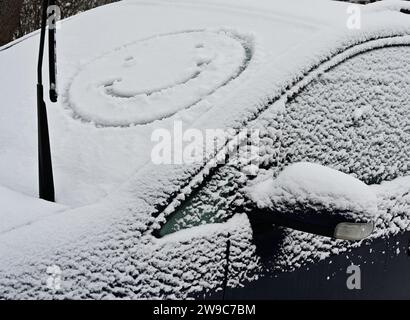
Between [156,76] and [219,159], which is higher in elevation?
[156,76]

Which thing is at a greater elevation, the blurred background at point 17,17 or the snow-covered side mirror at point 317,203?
the snow-covered side mirror at point 317,203

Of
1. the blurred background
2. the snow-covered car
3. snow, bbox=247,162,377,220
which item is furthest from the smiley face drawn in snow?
the blurred background

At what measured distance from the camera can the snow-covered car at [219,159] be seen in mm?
1518

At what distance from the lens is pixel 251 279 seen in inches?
66.6

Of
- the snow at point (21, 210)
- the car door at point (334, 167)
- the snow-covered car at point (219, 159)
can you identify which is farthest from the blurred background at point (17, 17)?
the snow at point (21, 210)

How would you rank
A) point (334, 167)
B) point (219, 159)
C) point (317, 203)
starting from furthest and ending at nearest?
point (334, 167), point (219, 159), point (317, 203)

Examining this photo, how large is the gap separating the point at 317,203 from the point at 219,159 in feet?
0.91

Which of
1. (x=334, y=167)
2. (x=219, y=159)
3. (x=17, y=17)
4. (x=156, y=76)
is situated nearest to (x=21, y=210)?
(x=219, y=159)

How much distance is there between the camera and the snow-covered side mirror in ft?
5.08

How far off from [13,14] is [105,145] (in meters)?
5.06

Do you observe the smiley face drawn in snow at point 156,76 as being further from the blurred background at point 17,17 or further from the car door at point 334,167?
the blurred background at point 17,17

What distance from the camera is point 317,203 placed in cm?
158

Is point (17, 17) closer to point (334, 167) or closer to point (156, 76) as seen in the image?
point (156, 76)

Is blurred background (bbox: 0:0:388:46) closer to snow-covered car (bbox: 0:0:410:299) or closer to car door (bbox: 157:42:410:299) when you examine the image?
snow-covered car (bbox: 0:0:410:299)
